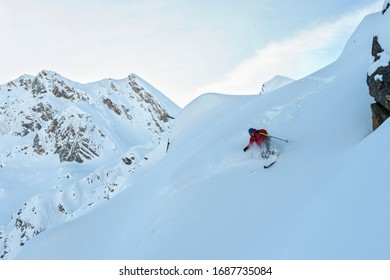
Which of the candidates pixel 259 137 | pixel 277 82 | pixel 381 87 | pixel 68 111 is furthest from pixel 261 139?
pixel 68 111

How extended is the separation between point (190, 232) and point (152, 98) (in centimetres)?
11768

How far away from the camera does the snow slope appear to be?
20.2 ft

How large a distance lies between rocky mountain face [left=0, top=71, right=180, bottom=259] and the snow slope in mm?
30187

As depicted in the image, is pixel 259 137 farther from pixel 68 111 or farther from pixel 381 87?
pixel 68 111

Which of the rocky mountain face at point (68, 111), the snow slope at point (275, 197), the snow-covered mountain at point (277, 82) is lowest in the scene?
the snow slope at point (275, 197)

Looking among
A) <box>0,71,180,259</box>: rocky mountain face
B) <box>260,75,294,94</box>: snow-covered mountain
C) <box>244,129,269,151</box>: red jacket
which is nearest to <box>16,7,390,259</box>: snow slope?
<box>244,129,269,151</box>: red jacket

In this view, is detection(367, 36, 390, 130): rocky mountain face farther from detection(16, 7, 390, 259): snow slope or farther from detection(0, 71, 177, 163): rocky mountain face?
detection(0, 71, 177, 163): rocky mountain face

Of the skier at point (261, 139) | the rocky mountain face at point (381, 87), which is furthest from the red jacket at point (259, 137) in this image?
the rocky mountain face at point (381, 87)

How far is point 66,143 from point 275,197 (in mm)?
89108

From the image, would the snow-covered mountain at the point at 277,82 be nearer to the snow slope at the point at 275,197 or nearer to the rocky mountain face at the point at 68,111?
the snow slope at the point at 275,197

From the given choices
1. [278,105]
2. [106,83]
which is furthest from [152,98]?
[278,105]

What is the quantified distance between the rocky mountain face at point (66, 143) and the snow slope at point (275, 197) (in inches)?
1188

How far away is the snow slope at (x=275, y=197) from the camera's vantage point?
20.2ft
